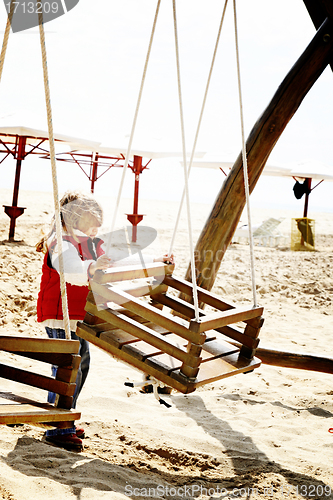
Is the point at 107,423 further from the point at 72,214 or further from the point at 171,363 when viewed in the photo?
the point at 72,214

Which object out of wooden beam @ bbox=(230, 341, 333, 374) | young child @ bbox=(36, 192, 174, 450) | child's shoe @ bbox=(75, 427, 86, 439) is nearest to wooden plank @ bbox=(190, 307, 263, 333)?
young child @ bbox=(36, 192, 174, 450)

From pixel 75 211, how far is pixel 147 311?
0.79 meters

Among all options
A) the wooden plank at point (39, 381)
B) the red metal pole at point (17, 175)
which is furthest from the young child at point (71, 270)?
the red metal pole at point (17, 175)

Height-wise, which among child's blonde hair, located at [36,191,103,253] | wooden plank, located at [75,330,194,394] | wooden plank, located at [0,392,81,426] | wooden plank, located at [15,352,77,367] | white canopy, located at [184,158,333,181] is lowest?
wooden plank, located at [0,392,81,426]

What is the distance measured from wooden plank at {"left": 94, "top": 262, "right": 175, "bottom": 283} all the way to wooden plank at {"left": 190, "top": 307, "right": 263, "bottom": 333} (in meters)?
0.46

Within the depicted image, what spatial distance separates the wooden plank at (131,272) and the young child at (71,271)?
0.25m

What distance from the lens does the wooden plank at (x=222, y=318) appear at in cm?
187

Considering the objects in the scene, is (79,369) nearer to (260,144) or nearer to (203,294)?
(203,294)

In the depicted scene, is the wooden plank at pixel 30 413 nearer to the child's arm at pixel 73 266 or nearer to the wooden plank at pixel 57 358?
the wooden plank at pixel 57 358

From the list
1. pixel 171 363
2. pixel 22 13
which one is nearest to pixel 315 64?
pixel 22 13

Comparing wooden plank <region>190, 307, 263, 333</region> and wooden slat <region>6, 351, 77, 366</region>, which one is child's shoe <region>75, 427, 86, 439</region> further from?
wooden plank <region>190, 307, 263, 333</region>

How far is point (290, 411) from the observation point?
3.37 meters

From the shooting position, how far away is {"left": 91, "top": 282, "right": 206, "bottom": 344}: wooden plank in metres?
1.91

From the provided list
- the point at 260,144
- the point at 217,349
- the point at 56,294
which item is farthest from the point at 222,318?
the point at 260,144
